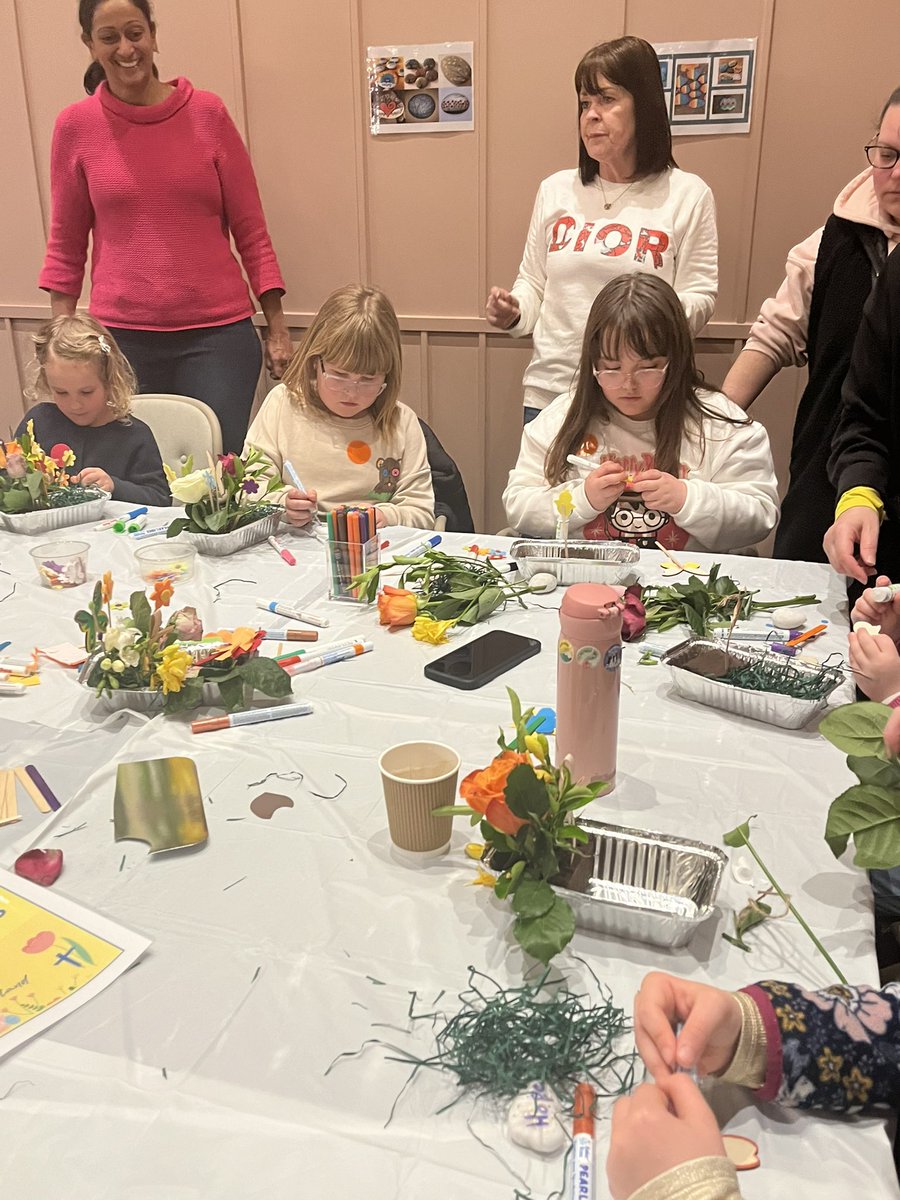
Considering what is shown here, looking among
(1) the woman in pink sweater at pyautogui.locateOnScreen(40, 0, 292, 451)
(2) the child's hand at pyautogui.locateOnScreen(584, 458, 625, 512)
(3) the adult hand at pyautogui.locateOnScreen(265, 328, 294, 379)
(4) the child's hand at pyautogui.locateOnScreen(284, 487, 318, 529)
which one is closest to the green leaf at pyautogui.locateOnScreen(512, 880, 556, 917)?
(2) the child's hand at pyautogui.locateOnScreen(584, 458, 625, 512)

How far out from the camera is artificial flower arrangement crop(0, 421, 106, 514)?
2.02m

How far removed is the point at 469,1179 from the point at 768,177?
3.02 metres

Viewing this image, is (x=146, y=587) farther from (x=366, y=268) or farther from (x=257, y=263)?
(x=366, y=268)

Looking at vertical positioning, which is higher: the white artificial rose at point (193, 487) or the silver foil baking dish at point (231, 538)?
the white artificial rose at point (193, 487)

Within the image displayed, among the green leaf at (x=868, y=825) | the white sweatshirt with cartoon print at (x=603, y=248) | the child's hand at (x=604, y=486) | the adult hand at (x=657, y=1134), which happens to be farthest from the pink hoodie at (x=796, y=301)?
the adult hand at (x=657, y=1134)

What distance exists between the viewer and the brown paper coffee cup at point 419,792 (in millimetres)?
958

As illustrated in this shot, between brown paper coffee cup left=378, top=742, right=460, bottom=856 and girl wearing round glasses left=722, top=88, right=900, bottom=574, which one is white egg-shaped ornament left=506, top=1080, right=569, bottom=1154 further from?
girl wearing round glasses left=722, top=88, right=900, bottom=574

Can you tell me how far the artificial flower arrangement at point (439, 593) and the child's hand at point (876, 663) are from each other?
1.89 ft

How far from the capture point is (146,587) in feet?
5.66

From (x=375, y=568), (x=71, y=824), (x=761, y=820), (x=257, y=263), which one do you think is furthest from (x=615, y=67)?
(x=71, y=824)

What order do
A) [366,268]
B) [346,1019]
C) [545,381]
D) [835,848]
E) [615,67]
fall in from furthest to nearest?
[366,268] → [545,381] → [615,67] → [835,848] → [346,1019]

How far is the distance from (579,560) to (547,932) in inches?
37.8

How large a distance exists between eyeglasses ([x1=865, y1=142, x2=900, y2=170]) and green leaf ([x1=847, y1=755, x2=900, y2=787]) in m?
1.28

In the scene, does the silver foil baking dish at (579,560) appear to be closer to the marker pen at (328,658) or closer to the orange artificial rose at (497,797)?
the marker pen at (328,658)
